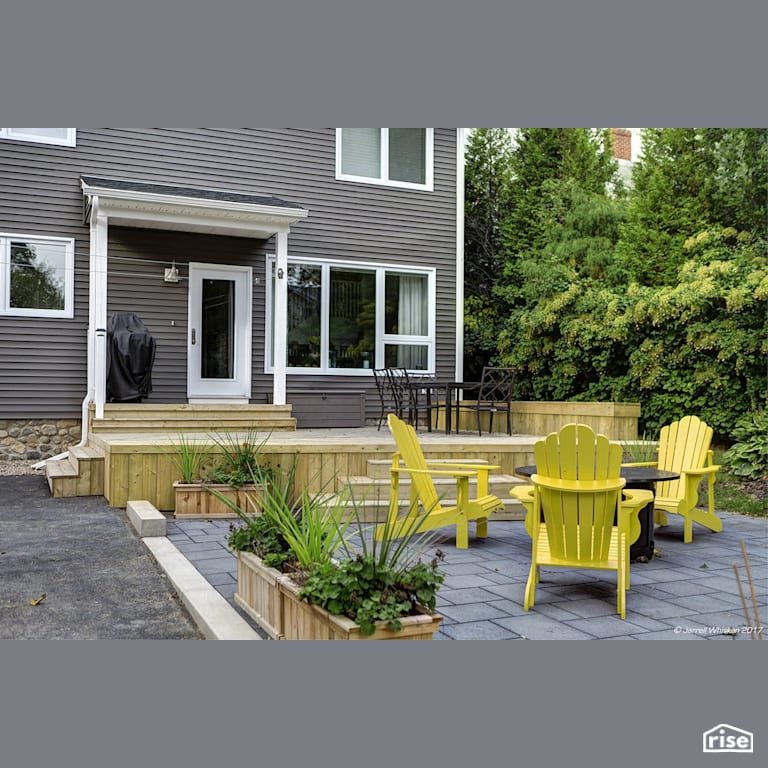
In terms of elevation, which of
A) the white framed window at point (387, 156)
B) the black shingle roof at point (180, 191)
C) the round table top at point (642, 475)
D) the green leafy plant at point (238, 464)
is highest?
the white framed window at point (387, 156)

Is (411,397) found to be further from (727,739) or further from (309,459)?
(727,739)

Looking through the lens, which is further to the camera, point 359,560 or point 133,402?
point 133,402

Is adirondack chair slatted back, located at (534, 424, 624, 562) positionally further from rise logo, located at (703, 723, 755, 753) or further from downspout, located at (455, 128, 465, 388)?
downspout, located at (455, 128, 465, 388)

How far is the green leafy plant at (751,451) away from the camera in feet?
26.3

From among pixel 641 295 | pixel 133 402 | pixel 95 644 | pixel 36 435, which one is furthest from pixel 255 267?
pixel 95 644

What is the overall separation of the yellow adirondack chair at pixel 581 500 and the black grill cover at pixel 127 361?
677cm

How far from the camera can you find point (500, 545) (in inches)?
226

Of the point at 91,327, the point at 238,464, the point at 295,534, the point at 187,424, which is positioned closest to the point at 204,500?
the point at 238,464

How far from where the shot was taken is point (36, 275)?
10.4 m

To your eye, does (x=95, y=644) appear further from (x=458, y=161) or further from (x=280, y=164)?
(x=458, y=161)

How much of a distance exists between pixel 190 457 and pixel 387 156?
720 centimetres

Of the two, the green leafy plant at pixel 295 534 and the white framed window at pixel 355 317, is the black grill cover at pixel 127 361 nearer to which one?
the white framed window at pixel 355 317

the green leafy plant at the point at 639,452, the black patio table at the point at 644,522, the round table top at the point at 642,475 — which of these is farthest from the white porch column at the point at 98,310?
the black patio table at the point at 644,522

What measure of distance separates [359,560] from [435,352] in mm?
9805
